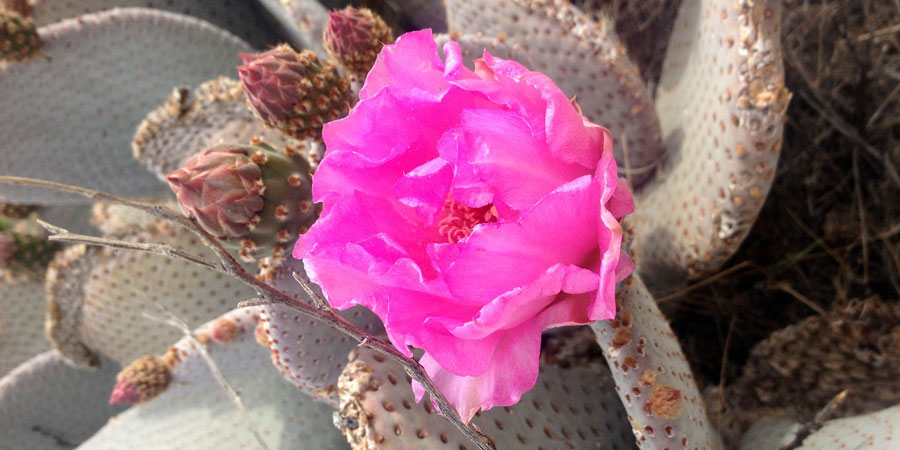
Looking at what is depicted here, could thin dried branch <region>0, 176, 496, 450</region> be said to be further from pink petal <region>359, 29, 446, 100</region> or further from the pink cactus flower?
pink petal <region>359, 29, 446, 100</region>

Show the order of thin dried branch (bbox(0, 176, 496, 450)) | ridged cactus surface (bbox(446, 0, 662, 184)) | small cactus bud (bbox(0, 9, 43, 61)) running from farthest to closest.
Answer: small cactus bud (bbox(0, 9, 43, 61))
ridged cactus surface (bbox(446, 0, 662, 184))
thin dried branch (bbox(0, 176, 496, 450))

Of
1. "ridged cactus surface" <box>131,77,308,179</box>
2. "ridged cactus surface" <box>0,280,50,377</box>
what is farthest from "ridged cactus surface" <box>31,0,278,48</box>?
"ridged cactus surface" <box>0,280,50,377</box>

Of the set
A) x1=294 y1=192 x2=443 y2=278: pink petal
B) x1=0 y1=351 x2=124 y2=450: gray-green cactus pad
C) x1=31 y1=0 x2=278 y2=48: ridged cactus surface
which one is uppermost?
x1=294 y1=192 x2=443 y2=278: pink petal

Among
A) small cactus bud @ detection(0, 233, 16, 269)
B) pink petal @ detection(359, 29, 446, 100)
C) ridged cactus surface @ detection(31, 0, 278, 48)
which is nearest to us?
pink petal @ detection(359, 29, 446, 100)

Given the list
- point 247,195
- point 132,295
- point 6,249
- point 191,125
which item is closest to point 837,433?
point 247,195

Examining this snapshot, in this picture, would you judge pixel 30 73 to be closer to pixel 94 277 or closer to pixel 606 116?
pixel 94 277

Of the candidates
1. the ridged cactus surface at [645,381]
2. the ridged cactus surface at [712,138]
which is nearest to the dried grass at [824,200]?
the ridged cactus surface at [712,138]

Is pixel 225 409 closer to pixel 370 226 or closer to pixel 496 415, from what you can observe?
pixel 496 415
